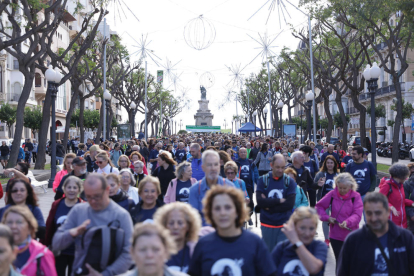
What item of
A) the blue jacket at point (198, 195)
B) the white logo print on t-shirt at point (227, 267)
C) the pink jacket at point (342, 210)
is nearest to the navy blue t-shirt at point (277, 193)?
the pink jacket at point (342, 210)

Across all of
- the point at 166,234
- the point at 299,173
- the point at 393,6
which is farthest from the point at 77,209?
the point at 393,6

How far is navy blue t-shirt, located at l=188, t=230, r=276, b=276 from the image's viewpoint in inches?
146

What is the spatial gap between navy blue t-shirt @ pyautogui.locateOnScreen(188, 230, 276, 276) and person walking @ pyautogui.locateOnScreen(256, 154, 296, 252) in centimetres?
274

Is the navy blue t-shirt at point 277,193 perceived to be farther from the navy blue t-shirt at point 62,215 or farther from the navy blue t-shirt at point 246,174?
the navy blue t-shirt at point 246,174

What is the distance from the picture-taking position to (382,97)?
5853 centimetres

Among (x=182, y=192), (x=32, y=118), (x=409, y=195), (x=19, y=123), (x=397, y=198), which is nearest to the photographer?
(x=397, y=198)

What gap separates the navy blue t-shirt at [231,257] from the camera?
3.72 meters

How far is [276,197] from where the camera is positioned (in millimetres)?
6641

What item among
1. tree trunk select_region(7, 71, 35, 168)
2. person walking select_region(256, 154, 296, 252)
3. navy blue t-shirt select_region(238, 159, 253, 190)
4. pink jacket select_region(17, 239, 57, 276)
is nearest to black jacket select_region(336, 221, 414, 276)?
person walking select_region(256, 154, 296, 252)

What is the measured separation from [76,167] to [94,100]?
285 feet

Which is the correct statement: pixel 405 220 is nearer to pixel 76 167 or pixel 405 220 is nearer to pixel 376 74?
pixel 76 167

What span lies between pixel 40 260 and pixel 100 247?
446 millimetres

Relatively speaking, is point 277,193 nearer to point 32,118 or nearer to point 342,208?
point 342,208

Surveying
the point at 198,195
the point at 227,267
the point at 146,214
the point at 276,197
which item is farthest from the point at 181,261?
the point at 276,197
